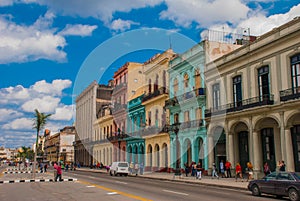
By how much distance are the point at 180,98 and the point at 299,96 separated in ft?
55.4

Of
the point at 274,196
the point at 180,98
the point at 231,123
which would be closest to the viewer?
the point at 274,196

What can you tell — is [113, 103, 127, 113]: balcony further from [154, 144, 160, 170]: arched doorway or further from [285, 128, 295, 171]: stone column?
[285, 128, 295, 171]: stone column

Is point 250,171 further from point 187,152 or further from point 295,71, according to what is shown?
point 187,152

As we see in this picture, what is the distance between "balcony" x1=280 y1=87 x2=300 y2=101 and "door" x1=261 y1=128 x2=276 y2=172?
12.3ft

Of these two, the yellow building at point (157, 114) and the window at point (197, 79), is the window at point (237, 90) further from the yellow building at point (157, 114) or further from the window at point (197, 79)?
the yellow building at point (157, 114)

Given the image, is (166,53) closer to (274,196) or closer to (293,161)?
(293,161)

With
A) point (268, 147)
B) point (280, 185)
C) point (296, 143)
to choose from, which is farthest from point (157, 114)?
point (280, 185)

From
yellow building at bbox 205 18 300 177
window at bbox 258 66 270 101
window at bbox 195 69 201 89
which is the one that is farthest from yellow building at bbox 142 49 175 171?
window at bbox 258 66 270 101

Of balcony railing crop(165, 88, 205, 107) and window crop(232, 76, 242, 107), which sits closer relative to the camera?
window crop(232, 76, 242, 107)

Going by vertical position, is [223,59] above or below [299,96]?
above

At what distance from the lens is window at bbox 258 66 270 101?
2720 centimetres

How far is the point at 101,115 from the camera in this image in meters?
70.5

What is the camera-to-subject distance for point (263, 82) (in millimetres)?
27734

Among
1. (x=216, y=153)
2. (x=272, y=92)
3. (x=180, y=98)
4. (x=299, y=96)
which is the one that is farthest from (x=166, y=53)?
(x=299, y=96)
